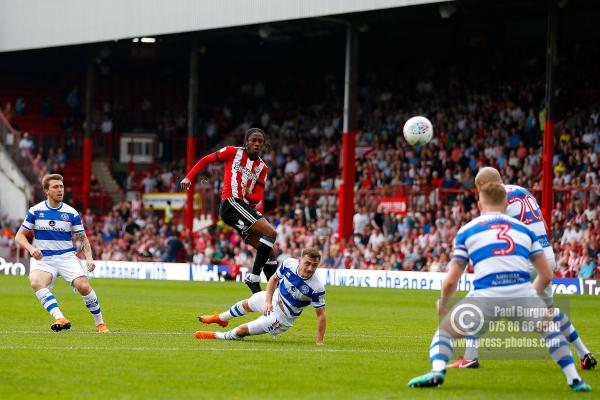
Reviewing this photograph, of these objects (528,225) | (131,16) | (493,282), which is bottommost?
(493,282)

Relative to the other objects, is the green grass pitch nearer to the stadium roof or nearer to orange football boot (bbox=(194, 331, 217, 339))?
orange football boot (bbox=(194, 331, 217, 339))

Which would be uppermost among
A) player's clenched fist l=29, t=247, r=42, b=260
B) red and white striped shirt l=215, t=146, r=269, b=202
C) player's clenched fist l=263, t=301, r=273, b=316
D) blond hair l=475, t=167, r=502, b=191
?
red and white striped shirt l=215, t=146, r=269, b=202

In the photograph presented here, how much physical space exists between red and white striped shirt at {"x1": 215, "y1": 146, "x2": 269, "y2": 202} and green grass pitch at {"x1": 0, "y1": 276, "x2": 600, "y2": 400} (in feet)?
6.74

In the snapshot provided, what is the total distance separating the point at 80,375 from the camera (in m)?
10.4

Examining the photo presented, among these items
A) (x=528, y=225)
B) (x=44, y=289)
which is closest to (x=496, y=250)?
(x=528, y=225)

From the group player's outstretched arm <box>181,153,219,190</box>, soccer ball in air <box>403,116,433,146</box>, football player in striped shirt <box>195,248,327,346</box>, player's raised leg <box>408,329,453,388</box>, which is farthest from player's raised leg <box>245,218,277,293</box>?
soccer ball in air <box>403,116,433,146</box>

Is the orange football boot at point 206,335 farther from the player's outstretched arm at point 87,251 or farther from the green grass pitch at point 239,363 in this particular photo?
the player's outstretched arm at point 87,251

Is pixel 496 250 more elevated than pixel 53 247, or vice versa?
pixel 496 250

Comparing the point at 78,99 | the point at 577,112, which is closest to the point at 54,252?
the point at 577,112

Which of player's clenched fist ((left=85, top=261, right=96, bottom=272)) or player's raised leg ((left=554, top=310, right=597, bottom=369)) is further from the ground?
player's clenched fist ((left=85, top=261, right=96, bottom=272))

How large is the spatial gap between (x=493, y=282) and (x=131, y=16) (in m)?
35.3

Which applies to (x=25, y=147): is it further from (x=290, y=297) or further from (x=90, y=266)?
(x=290, y=297)

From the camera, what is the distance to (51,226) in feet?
50.6

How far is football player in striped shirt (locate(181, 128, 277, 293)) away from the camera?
16.1 metres
